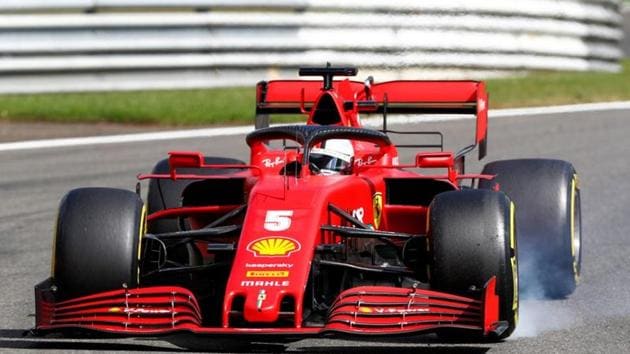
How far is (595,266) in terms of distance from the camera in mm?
8812

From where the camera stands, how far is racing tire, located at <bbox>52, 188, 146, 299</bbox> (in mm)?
6523

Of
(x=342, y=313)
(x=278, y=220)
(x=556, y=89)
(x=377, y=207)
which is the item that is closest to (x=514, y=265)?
(x=342, y=313)

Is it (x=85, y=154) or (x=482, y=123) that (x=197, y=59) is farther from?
(x=482, y=123)

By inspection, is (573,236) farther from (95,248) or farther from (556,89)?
(556,89)

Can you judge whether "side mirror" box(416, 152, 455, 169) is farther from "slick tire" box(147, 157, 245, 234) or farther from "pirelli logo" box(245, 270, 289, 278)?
A: "slick tire" box(147, 157, 245, 234)

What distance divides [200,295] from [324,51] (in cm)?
1045

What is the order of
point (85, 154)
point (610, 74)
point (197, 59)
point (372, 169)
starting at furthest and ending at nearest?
point (610, 74) → point (197, 59) → point (85, 154) → point (372, 169)

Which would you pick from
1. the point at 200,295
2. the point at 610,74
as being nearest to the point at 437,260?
the point at 200,295

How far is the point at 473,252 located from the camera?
638 centimetres

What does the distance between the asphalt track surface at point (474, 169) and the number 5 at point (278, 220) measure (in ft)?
1.70

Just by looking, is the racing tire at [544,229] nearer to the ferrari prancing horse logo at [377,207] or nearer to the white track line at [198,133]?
the ferrari prancing horse logo at [377,207]

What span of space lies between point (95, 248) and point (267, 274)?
2.76 feet

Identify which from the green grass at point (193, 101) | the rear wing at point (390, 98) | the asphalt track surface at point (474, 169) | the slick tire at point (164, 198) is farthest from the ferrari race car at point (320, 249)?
the green grass at point (193, 101)

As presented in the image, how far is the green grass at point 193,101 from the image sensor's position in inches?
627
